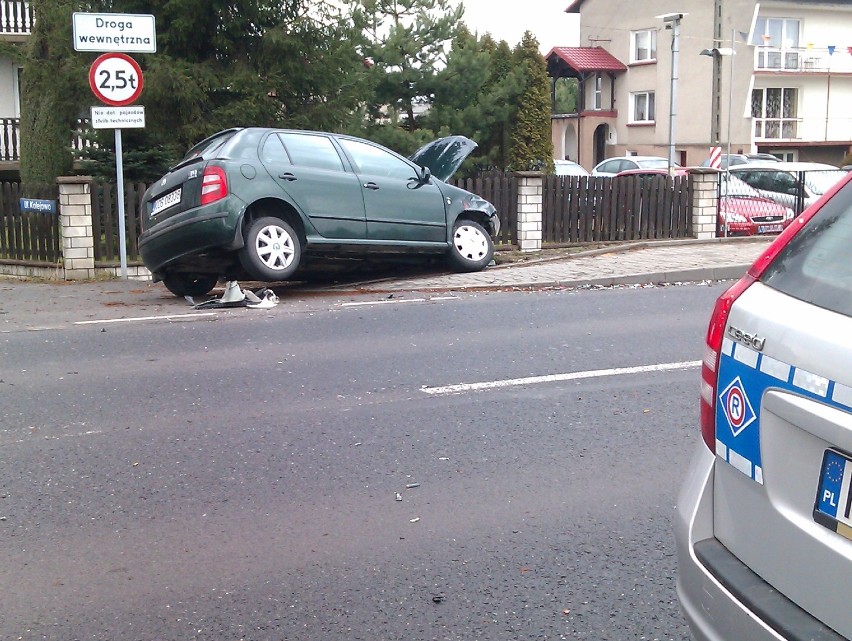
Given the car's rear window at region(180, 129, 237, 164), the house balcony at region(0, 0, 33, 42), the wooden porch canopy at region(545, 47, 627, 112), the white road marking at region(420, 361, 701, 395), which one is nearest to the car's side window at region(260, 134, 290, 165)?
the car's rear window at region(180, 129, 237, 164)

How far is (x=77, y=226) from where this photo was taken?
47.2 feet

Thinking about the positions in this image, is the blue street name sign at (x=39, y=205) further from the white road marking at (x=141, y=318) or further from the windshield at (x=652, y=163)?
the windshield at (x=652, y=163)

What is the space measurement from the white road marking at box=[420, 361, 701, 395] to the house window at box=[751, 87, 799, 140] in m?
41.6

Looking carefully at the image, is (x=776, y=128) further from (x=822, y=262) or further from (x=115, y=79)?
(x=822, y=262)

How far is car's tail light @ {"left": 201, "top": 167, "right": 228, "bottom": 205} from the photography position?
35.0ft

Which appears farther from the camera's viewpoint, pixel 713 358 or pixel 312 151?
Result: pixel 312 151

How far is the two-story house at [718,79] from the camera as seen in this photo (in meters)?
45.3

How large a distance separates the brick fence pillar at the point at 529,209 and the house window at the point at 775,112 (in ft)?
109

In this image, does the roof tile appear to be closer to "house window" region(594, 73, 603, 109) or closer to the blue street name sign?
"house window" region(594, 73, 603, 109)

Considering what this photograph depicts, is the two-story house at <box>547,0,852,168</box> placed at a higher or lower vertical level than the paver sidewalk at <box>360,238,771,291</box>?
higher

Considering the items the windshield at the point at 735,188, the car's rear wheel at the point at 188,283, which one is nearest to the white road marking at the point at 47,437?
the car's rear wheel at the point at 188,283

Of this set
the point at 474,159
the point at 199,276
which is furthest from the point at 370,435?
the point at 474,159

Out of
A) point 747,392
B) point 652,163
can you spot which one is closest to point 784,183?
point 652,163

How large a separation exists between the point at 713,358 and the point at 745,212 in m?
16.6
